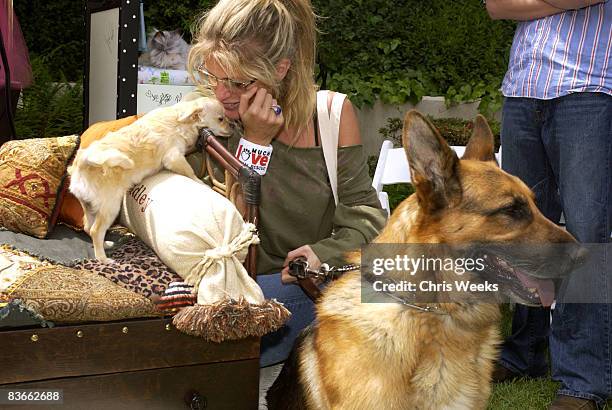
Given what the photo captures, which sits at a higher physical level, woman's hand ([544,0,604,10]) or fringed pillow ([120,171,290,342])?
woman's hand ([544,0,604,10])

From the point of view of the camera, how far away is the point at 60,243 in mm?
2848

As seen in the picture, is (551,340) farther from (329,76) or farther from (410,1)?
(410,1)

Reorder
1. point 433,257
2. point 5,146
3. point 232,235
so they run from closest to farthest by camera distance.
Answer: point 433,257
point 232,235
point 5,146

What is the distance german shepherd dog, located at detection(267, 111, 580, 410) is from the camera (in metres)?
1.92

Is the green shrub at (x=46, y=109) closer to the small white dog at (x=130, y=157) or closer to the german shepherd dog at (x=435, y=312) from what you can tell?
the small white dog at (x=130, y=157)

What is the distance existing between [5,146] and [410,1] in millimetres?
5111

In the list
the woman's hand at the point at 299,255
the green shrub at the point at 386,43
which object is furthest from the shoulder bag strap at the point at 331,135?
the green shrub at the point at 386,43

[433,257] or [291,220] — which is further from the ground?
[433,257]

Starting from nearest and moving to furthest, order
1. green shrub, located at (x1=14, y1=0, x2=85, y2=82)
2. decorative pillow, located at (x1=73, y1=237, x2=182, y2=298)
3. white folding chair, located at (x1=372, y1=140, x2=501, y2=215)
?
decorative pillow, located at (x1=73, y1=237, x2=182, y2=298), white folding chair, located at (x1=372, y1=140, x2=501, y2=215), green shrub, located at (x1=14, y1=0, x2=85, y2=82)

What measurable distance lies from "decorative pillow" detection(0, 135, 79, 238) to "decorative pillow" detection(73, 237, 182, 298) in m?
0.41

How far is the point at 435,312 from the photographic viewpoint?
1953 millimetres

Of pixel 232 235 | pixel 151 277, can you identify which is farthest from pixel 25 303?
pixel 232 235

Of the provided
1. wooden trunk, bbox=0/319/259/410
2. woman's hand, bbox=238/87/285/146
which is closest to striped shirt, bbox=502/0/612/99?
woman's hand, bbox=238/87/285/146

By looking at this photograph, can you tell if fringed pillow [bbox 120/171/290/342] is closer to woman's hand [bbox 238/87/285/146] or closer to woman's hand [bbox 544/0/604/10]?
woman's hand [bbox 238/87/285/146]
